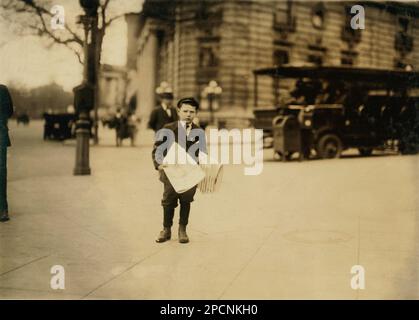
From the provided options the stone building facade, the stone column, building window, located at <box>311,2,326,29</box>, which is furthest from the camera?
the stone column

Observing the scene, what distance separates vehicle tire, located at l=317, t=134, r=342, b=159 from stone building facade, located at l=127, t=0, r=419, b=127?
15006 millimetres

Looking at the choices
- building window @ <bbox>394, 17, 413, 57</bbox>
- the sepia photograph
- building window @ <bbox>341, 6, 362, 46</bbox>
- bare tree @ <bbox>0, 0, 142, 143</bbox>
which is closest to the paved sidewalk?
the sepia photograph

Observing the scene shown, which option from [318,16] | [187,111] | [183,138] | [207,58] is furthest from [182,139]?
[318,16]

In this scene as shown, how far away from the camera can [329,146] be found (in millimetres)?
15383

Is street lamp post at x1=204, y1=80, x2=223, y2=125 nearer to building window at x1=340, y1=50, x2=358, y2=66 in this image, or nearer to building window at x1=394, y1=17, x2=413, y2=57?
building window at x1=340, y1=50, x2=358, y2=66

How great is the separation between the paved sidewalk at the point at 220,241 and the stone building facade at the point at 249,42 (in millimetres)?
20737

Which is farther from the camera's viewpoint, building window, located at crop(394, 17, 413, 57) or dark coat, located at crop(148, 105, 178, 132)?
building window, located at crop(394, 17, 413, 57)

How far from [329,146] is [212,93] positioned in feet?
53.9

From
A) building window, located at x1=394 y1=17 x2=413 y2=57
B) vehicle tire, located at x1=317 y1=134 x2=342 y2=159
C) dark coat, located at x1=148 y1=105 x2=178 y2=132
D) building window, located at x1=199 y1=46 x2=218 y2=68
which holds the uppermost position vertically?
building window, located at x1=199 y1=46 x2=218 y2=68

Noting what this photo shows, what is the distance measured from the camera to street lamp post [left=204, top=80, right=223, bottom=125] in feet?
99.3

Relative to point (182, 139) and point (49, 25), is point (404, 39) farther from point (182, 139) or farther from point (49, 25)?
point (49, 25)

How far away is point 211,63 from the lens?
3212 cm

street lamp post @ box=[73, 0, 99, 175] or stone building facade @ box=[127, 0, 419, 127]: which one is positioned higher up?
stone building facade @ box=[127, 0, 419, 127]

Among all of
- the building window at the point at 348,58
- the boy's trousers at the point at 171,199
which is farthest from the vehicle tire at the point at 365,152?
the building window at the point at 348,58
